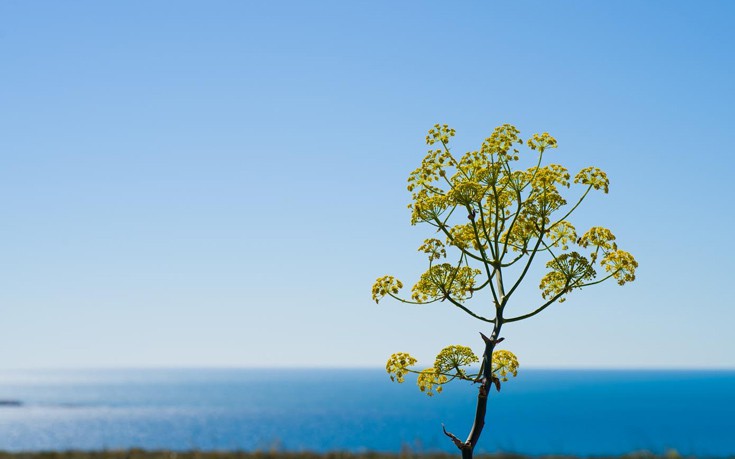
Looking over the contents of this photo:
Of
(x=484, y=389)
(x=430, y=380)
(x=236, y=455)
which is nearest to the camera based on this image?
(x=484, y=389)

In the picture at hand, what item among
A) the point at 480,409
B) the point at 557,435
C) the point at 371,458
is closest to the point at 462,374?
the point at 480,409

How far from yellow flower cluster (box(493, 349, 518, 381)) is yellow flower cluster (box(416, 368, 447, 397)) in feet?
1.51

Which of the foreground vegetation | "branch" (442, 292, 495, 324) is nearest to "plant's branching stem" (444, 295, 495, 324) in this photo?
"branch" (442, 292, 495, 324)

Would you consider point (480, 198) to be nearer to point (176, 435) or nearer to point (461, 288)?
point (461, 288)

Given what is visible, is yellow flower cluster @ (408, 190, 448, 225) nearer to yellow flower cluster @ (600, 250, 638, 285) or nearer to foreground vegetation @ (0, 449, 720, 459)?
yellow flower cluster @ (600, 250, 638, 285)

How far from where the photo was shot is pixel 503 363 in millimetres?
5484

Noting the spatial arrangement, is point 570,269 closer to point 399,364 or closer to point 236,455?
point 399,364

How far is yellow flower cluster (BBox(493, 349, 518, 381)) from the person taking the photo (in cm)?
540

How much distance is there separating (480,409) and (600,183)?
6.42 ft

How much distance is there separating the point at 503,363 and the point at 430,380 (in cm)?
61

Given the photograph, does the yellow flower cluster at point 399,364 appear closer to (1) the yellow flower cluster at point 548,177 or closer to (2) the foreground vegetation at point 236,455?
(1) the yellow flower cluster at point 548,177

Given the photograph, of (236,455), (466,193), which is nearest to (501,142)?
(466,193)

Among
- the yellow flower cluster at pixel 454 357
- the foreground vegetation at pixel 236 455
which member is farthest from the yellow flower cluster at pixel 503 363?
the foreground vegetation at pixel 236 455

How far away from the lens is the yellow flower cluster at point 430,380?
17.2 ft
